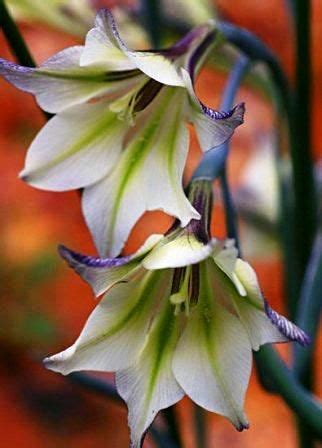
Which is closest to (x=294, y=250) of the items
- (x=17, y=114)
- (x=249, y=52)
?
(x=249, y=52)

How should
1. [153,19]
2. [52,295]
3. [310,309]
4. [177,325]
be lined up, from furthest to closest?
[52,295]
[153,19]
[310,309]
[177,325]

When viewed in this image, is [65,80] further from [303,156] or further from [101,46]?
[303,156]

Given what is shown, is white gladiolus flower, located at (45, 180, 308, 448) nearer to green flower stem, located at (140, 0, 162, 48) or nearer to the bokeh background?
green flower stem, located at (140, 0, 162, 48)

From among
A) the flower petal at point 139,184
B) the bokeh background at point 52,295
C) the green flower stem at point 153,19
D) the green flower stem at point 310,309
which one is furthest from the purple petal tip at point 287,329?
the bokeh background at point 52,295

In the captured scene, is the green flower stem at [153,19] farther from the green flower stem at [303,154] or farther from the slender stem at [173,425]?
the slender stem at [173,425]

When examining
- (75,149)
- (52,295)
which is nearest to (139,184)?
(75,149)

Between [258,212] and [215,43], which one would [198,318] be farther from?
[258,212]
